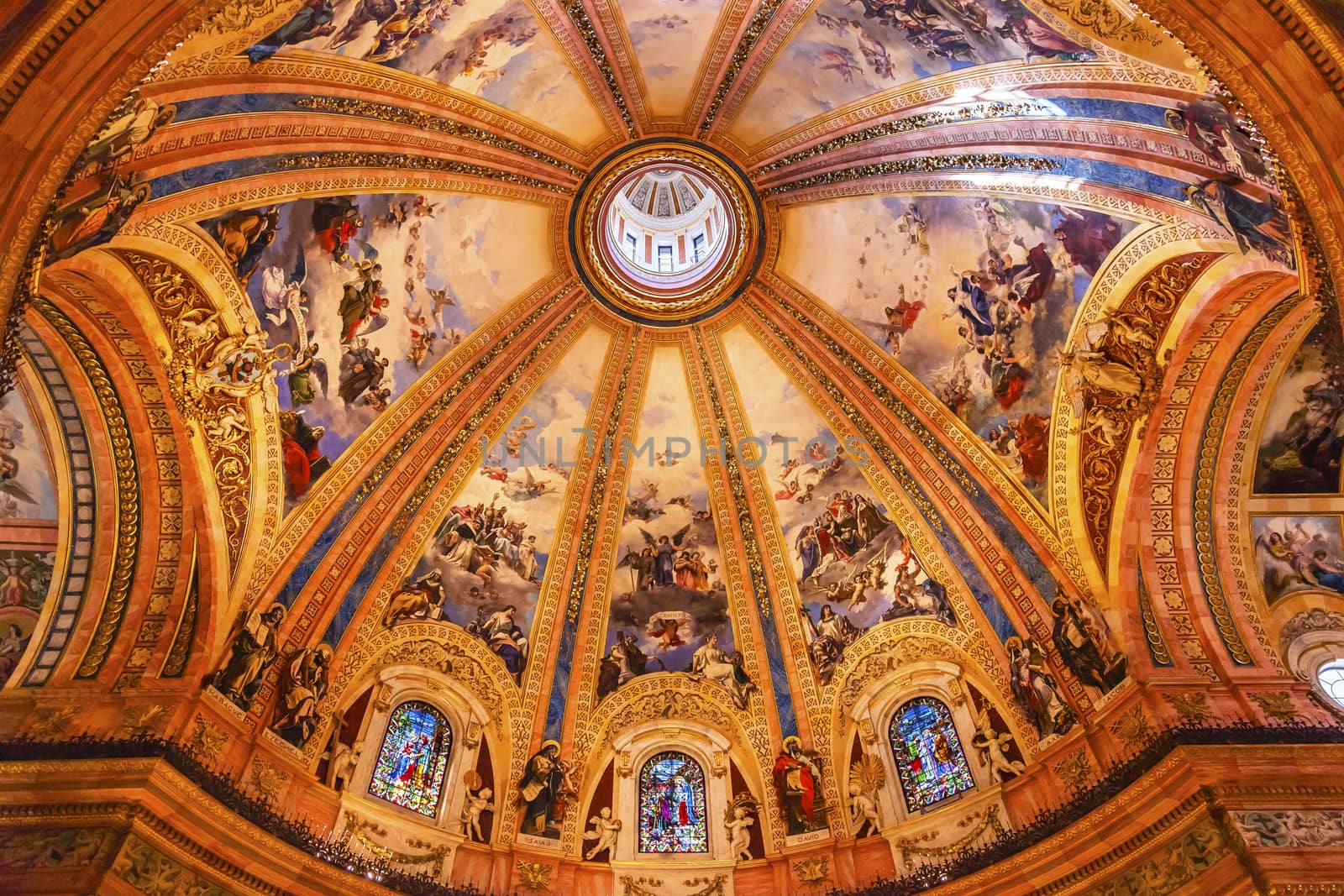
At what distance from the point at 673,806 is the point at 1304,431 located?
35.0ft

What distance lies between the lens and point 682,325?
1945 centimetres

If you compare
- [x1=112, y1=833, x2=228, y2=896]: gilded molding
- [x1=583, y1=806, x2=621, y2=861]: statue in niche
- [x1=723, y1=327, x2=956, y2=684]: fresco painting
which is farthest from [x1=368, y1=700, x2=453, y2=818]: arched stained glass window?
[x1=723, y1=327, x2=956, y2=684]: fresco painting

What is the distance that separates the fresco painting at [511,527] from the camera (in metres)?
17.3

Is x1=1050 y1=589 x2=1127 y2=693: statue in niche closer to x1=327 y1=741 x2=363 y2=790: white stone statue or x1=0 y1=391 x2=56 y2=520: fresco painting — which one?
x1=327 y1=741 x2=363 y2=790: white stone statue

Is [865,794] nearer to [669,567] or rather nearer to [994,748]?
[994,748]

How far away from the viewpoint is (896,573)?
1753cm

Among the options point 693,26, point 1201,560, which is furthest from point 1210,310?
point 693,26

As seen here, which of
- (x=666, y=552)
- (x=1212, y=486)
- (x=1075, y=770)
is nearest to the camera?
(x=1075, y=770)

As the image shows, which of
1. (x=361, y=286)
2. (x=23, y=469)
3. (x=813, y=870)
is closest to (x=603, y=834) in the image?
(x=813, y=870)

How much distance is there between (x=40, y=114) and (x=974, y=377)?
13.6 meters

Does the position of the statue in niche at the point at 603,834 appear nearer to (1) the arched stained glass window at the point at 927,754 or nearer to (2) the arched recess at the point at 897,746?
(2) the arched recess at the point at 897,746

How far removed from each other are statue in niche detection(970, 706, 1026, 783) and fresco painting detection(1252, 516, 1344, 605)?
415 cm

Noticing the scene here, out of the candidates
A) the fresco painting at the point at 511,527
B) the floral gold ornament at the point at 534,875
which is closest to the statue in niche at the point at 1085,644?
the floral gold ornament at the point at 534,875

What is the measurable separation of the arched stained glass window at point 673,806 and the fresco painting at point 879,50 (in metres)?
10.7
